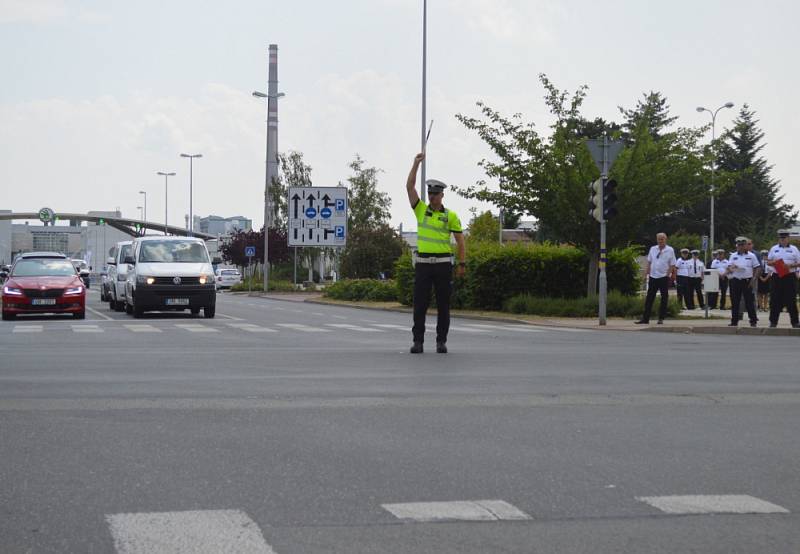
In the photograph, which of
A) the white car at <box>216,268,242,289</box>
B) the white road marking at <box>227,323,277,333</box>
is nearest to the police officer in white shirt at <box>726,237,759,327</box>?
the white road marking at <box>227,323,277,333</box>

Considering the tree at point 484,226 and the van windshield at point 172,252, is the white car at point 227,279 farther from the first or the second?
the van windshield at point 172,252

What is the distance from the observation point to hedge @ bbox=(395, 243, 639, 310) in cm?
3098

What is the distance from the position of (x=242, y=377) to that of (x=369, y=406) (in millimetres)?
2495

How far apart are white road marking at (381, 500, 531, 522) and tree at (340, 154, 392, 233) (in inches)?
2477

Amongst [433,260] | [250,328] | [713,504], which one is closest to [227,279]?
[250,328]

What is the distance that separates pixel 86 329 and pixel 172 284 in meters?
6.04

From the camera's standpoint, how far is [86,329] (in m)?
21.2

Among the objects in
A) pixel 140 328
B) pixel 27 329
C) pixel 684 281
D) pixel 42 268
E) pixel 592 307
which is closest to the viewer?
pixel 27 329

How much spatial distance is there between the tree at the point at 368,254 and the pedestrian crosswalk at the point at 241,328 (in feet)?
118

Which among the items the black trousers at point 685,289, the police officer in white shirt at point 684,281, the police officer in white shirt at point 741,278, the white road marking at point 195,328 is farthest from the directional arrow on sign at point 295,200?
the police officer in white shirt at point 741,278

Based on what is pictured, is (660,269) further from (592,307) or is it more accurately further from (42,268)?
(42,268)

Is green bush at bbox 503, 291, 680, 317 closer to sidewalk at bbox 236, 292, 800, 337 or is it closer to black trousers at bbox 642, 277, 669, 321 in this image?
sidewalk at bbox 236, 292, 800, 337

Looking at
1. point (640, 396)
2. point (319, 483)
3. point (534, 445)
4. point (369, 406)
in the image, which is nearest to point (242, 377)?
point (369, 406)

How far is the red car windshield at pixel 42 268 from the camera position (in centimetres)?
2727
